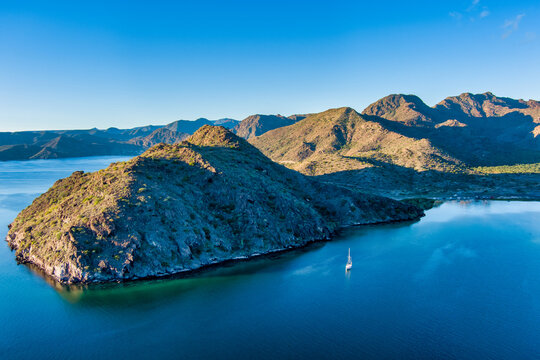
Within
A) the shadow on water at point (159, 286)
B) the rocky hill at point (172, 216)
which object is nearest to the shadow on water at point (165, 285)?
the shadow on water at point (159, 286)

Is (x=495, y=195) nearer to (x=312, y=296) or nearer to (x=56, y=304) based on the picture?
Result: (x=312, y=296)

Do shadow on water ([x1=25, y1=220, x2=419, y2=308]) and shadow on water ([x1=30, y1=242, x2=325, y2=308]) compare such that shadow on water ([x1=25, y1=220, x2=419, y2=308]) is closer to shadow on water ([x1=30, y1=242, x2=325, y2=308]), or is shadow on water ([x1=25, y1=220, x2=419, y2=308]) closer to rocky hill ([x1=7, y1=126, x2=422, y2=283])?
shadow on water ([x1=30, y1=242, x2=325, y2=308])

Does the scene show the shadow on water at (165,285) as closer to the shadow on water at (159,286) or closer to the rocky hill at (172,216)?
the shadow on water at (159,286)

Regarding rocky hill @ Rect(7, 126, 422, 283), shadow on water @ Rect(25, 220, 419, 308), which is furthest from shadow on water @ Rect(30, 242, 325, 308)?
rocky hill @ Rect(7, 126, 422, 283)

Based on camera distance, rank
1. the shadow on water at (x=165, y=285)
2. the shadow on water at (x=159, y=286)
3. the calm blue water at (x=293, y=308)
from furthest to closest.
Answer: the shadow on water at (x=165, y=285)
the shadow on water at (x=159, y=286)
the calm blue water at (x=293, y=308)

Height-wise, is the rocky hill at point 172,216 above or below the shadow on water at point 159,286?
above

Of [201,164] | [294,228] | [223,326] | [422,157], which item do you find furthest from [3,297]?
[422,157]
